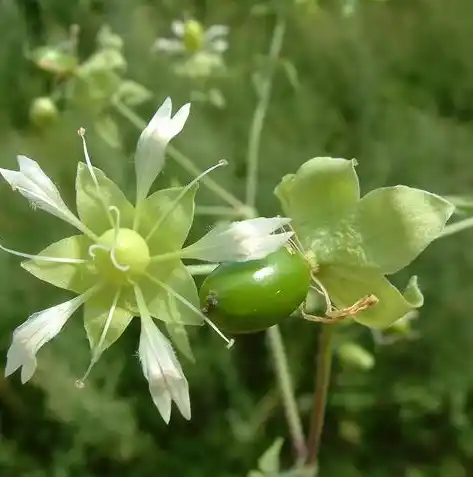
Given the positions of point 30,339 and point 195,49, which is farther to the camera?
point 195,49

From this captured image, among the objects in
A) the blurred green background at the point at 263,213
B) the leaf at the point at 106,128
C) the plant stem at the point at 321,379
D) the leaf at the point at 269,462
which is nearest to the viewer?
the plant stem at the point at 321,379

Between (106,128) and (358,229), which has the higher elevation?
(358,229)

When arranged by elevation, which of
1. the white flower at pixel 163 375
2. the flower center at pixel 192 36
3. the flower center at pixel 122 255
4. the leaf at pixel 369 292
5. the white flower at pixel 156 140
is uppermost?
the white flower at pixel 156 140

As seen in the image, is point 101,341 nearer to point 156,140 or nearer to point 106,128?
point 156,140

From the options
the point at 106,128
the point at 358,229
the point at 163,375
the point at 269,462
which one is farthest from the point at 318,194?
the point at 106,128

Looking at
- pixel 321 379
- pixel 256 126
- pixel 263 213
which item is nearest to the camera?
pixel 321 379

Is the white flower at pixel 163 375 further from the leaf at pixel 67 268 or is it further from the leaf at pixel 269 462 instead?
the leaf at pixel 269 462

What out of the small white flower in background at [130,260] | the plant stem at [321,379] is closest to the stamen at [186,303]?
the small white flower in background at [130,260]
